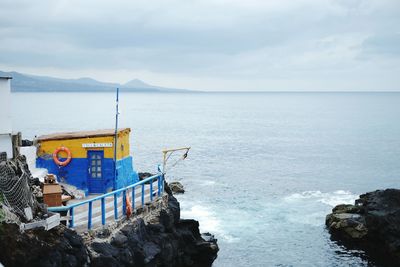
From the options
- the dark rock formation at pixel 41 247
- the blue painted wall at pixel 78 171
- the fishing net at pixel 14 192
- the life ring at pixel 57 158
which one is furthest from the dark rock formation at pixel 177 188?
the dark rock formation at pixel 41 247

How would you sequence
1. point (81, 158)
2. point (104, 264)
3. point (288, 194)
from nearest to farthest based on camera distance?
point (104, 264), point (81, 158), point (288, 194)

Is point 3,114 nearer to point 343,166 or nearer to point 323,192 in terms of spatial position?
point 323,192

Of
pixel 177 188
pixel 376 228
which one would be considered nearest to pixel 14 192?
pixel 376 228

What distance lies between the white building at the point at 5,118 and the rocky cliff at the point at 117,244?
4647mm

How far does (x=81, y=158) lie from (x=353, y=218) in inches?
1066

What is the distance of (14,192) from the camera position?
54.9ft

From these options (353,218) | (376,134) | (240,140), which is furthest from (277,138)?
(353,218)

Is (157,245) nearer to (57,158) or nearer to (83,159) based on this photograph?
(83,159)

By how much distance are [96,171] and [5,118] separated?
6.46 metres

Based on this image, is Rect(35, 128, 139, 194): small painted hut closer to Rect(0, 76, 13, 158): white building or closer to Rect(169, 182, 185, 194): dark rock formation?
Rect(0, 76, 13, 158): white building

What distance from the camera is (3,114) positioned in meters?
19.4

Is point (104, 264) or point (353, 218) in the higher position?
point (104, 264)

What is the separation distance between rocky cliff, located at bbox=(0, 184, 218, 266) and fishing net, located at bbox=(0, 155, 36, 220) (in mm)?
1083

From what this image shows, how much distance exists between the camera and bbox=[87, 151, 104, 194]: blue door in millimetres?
24984
